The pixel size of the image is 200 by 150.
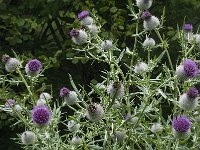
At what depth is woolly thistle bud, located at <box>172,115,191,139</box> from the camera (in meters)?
2.61

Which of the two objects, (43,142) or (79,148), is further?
(79,148)

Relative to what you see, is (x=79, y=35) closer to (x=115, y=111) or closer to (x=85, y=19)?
(x=85, y=19)

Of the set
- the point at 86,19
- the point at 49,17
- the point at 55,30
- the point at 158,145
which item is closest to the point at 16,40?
the point at 49,17

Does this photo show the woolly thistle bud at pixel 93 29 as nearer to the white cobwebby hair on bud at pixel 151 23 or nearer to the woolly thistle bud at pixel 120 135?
the white cobwebby hair on bud at pixel 151 23

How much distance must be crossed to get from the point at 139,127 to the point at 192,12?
290 cm

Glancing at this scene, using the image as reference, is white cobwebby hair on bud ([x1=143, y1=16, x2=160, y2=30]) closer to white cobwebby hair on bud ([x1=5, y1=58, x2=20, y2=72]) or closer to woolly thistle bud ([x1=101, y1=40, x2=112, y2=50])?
woolly thistle bud ([x1=101, y1=40, x2=112, y2=50])

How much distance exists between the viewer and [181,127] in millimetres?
2602

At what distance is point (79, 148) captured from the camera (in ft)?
10.4

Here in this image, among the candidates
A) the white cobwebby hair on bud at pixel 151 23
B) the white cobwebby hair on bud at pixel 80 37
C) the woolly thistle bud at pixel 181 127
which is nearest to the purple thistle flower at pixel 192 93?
the woolly thistle bud at pixel 181 127

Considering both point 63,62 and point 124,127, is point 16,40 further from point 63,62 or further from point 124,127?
point 124,127

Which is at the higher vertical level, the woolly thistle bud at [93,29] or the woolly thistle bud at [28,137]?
the woolly thistle bud at [93,29]

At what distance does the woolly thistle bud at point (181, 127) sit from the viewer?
2.61 metres

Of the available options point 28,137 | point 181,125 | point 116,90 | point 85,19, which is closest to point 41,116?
point 28,137

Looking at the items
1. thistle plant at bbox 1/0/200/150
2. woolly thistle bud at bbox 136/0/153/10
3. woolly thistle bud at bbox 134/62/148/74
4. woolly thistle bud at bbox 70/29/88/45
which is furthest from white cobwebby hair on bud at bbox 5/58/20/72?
woolly thistle bud at bbox 136/0/153/10
